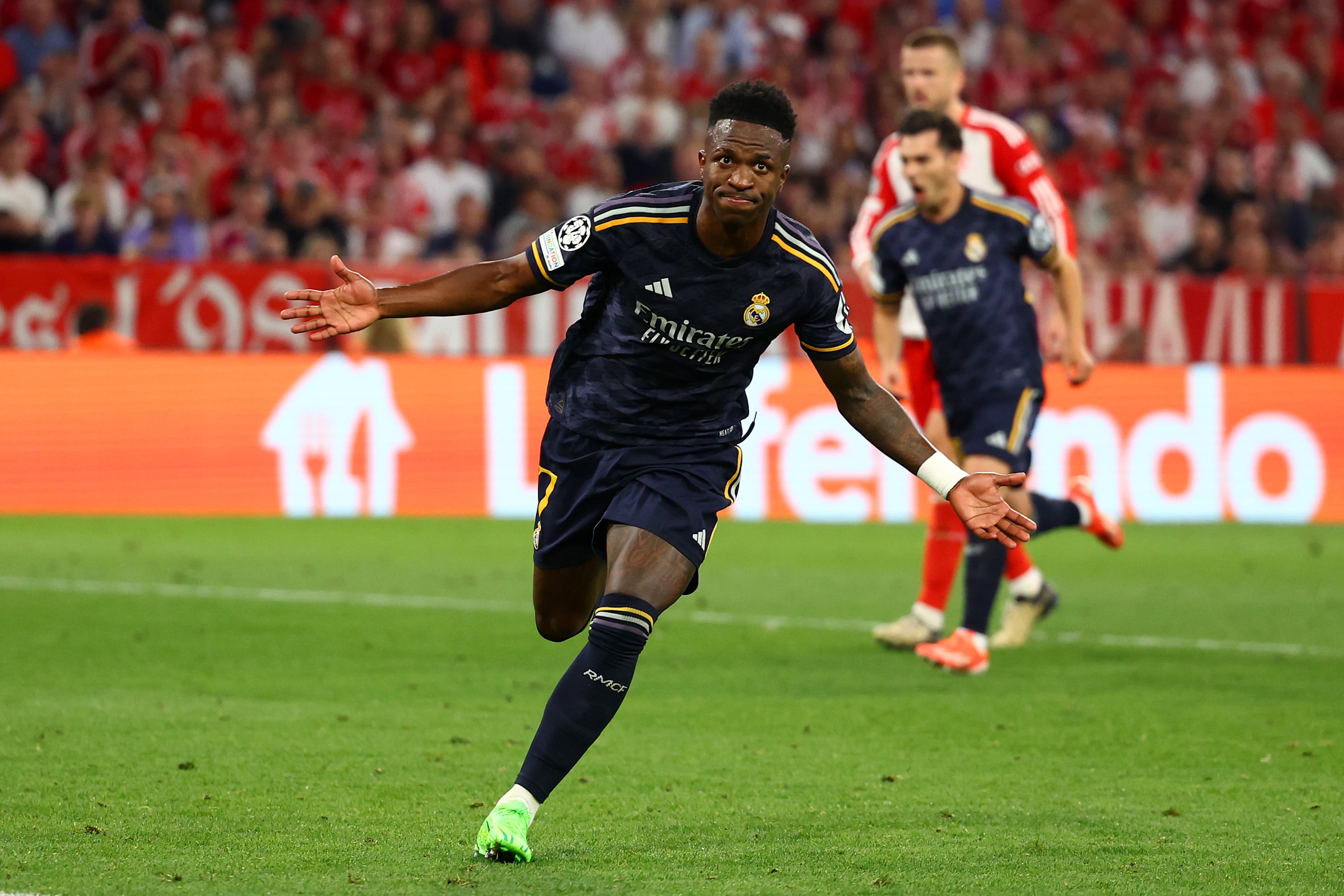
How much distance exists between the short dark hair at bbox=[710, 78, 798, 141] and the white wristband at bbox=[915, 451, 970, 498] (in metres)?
0.94

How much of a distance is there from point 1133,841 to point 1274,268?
564 inches

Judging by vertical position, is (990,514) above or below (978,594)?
above

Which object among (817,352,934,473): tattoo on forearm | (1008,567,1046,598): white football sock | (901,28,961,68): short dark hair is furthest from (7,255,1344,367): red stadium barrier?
(817,352,934,473): tattoo on forearm

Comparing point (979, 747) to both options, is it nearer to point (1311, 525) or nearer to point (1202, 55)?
point (1311, 525)

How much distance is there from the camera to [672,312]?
4.88m

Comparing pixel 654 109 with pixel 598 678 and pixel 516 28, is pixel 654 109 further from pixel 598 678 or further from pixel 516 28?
pixel 598 678

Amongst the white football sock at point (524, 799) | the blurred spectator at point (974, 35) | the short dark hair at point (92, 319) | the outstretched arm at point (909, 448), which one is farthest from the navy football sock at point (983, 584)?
the blurred spectator at point (974, 35)

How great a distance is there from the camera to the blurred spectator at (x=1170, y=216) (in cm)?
1855

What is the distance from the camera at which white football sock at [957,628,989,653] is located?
7.62m

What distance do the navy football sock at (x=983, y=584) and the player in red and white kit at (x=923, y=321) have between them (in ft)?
1.51

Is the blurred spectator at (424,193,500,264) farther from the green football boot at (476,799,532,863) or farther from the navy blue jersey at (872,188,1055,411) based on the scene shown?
the green football boot at (476,799,532,863)

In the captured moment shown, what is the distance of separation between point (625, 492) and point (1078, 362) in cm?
376

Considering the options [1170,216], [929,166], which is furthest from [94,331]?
[1170,216]

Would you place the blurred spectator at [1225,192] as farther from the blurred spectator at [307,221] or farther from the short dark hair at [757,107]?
the short dark hair at [757,107]
